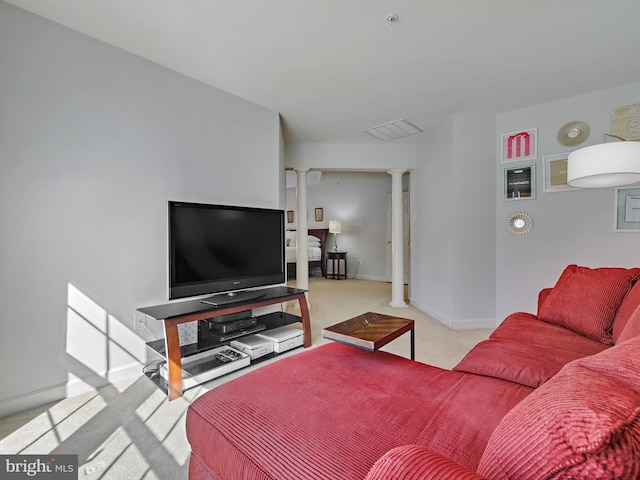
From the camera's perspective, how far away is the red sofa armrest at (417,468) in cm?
51

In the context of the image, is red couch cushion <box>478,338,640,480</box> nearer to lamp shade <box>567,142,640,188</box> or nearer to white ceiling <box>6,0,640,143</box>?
lamp shade <box>567,142,640,188</box>

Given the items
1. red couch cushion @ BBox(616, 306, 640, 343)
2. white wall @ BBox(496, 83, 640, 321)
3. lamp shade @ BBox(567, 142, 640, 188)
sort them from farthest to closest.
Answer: white wall @ BBox(496, 83, 640, 321) < lamp shade @ BBox(567, 142, 640, 188) < red couch cushion @ BBox(616, 306, 640, 343)

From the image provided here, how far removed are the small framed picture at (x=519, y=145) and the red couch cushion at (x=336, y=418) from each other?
2981mm

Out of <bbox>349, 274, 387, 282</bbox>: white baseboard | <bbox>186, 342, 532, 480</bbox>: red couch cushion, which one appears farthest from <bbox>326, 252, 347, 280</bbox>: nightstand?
<bbox>186, 342, 532, 480</bbox>: red couch cushion

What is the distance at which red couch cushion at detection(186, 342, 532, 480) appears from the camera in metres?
0.83

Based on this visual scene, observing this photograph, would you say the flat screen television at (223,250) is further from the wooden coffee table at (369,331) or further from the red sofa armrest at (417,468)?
the red sofa armrest at (417,468)

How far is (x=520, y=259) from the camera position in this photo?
3.38 meters

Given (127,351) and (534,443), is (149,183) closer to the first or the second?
(127,351)

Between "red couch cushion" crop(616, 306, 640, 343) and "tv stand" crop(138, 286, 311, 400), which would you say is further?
"tv stand" crop(138, 286, 311, 400)

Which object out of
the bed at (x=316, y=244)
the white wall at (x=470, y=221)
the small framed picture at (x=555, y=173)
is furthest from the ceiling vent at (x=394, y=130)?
the bed at (x=316, y=244)

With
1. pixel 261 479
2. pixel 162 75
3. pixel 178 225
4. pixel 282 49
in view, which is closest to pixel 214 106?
pixel 162 75

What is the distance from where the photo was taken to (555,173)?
10.4 ft

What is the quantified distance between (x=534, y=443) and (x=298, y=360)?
1.12 meters

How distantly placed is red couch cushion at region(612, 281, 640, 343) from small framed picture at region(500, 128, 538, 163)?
2132mm
